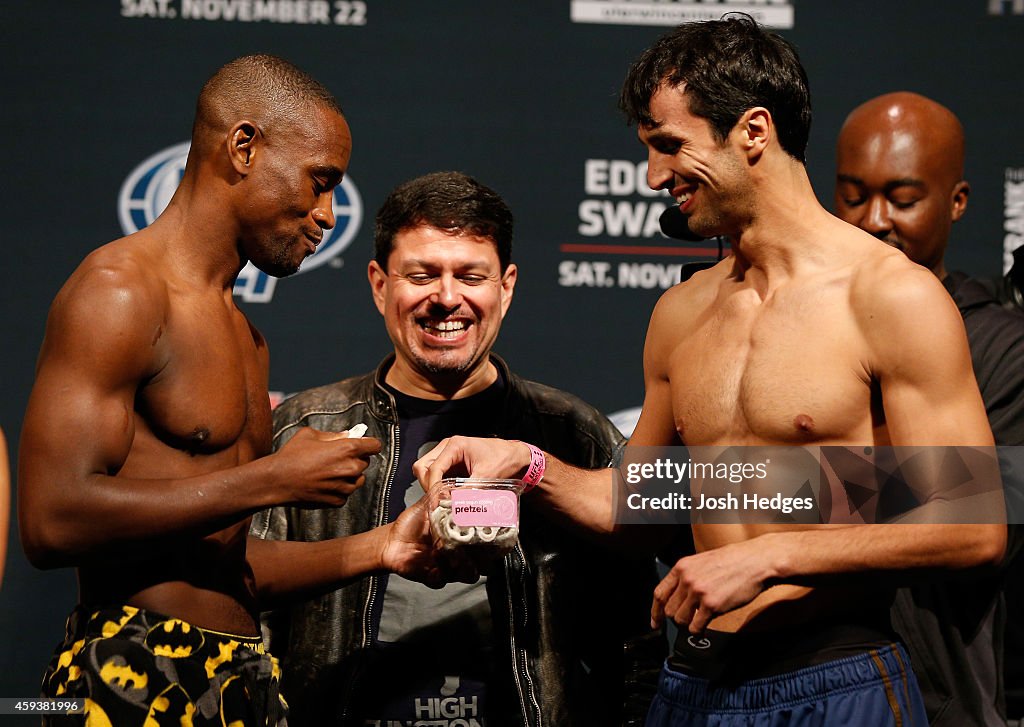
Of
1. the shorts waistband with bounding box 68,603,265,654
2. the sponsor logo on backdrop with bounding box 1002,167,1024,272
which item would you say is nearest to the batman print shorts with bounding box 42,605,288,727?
the shorts waistband with bounding box 68,603,265,654

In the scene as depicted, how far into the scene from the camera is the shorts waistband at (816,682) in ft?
4.70

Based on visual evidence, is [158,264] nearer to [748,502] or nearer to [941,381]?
[748,502]

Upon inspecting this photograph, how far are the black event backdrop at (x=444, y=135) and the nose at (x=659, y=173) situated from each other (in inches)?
38.1

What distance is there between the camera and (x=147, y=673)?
1.39 m

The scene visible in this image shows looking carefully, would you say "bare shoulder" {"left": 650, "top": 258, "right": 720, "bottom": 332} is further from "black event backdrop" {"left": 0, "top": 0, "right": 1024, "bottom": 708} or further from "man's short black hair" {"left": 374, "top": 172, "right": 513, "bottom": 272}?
"black event backdrop" {"left": 0, "top": 0, "right": 1024, "bottom": 708}

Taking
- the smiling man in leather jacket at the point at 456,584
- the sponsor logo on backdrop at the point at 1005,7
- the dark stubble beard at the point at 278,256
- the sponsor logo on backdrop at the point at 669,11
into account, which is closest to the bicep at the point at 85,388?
the dark stubble beard at the point at 278,256

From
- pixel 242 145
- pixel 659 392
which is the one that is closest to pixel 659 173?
pixel 659 392

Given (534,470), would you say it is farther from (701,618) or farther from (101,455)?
(101,455)

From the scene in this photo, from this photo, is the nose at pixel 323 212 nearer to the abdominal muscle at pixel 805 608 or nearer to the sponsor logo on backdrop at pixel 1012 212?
the abdominal muscle at pixel 805 608

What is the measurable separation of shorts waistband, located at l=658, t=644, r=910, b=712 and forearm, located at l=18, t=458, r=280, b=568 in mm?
662

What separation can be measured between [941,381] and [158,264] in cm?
101

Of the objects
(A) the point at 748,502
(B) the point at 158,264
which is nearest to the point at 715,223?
(A) the point at 748,502

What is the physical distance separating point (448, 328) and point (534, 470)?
1.43ft

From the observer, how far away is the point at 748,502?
155cm
